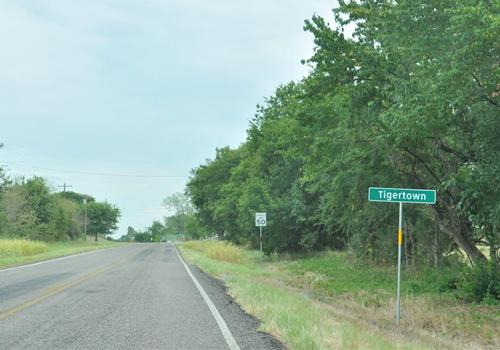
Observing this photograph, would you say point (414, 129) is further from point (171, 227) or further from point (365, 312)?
point (171, 227)

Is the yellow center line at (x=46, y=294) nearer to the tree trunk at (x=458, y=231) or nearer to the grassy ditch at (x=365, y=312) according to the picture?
the grassy ditch at (x=365, y=312)

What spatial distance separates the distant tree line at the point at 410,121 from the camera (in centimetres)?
1166

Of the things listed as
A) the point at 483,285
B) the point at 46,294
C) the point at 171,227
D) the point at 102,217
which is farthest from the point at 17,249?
the point at 171,227

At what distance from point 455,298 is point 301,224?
64.0 ft

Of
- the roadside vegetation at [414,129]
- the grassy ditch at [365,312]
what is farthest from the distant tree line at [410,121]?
the grassy ditch at [365,312]

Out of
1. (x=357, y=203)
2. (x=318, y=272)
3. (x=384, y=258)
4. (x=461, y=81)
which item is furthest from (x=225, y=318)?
(x=384, y=258)

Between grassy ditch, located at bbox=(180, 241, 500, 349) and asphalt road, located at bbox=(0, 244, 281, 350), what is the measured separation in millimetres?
522

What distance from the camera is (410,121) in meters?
12.6

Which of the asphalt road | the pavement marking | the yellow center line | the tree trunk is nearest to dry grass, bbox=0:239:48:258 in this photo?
the yellow center line

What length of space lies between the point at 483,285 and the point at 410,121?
5.64m

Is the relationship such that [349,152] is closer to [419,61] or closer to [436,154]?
[436,154]

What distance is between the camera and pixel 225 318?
1028 cm

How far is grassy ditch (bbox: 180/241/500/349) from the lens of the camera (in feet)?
27.2

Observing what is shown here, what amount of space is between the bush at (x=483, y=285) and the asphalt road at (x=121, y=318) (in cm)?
677
